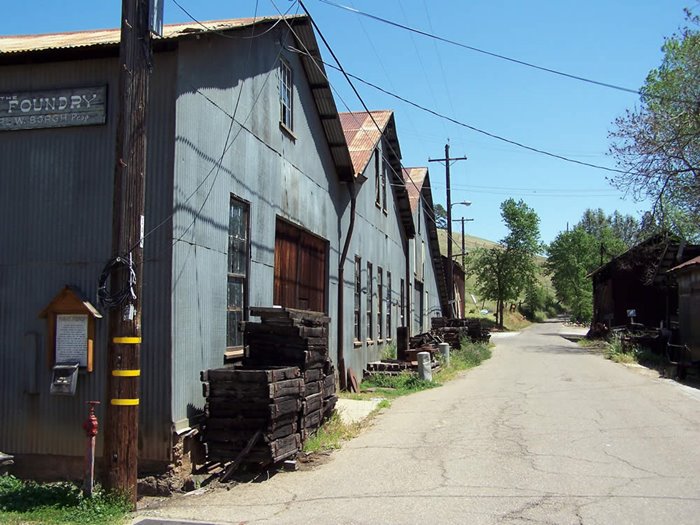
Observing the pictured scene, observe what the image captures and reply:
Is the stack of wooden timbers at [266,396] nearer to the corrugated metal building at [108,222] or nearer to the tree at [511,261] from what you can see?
the corrugated metal building at [108,222]

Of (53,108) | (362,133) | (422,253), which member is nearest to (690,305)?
(362,133)

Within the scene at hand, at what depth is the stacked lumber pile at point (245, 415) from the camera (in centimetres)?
772

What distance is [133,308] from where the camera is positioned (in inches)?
259

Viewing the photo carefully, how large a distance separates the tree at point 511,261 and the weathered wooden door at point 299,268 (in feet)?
206

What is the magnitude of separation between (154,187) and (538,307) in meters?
107

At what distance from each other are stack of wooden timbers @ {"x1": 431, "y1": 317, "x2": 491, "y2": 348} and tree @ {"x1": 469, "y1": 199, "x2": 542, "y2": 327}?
42.5 metres

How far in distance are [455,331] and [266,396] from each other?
2050 centimetres

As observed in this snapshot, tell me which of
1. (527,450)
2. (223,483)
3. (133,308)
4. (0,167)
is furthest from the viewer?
(527,450)

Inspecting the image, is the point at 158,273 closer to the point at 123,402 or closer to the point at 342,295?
the point at 123,402

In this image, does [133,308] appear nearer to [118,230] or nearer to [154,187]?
[118,230]

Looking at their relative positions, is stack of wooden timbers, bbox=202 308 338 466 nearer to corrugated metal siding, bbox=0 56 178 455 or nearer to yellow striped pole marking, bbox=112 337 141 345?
corrugated metal siding, bbox=0 56 178 455

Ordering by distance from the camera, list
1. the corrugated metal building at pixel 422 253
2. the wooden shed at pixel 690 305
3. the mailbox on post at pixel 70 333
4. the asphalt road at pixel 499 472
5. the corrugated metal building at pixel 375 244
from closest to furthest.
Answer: the asphalt road at pixel 499 472 → the mailbox on post at pixel 70 333 → the corrugated metal building at pixel 375 244 → the wooden shed at pixel 690 305 → the corrugated metal building at pixel 422 253

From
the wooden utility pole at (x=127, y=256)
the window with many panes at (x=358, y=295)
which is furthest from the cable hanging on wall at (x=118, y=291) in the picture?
the window with many panes at (x=358, y=295)

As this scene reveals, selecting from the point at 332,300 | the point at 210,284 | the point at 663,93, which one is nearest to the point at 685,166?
the point at 663,93
